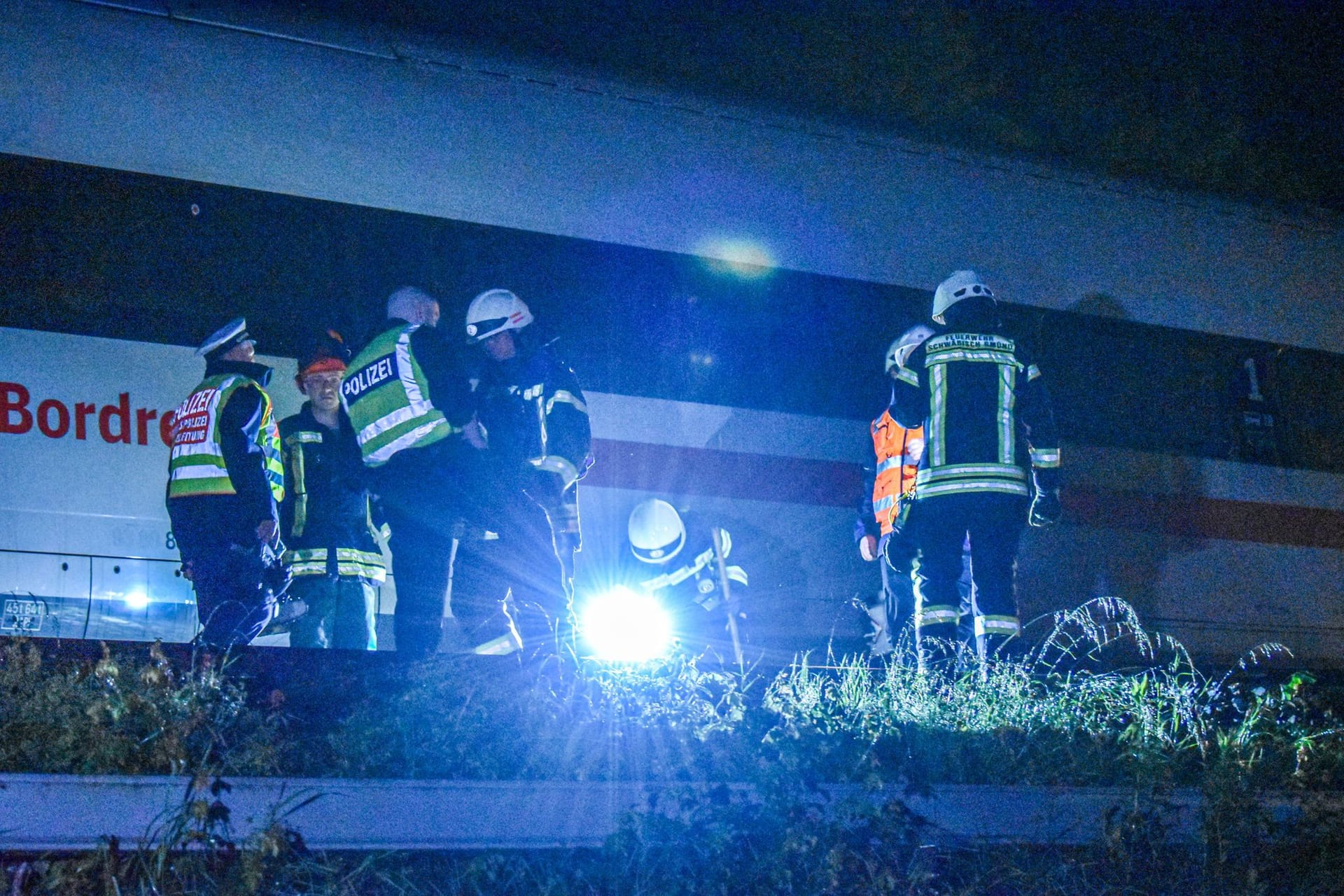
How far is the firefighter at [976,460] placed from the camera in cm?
429

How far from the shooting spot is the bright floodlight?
5496mm

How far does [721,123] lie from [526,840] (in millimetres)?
4231

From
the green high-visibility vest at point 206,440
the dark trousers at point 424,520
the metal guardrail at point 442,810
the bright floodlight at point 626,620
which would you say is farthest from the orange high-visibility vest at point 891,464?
the green high-visibility vest at point 206,440

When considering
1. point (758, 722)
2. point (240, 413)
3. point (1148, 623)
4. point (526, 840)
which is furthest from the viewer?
point (1148, 623)

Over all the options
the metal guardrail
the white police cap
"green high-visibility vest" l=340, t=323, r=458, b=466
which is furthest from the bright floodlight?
the metal guardrail

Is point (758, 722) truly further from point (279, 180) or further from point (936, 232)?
point (936, 232)

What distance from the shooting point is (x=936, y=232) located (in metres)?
6.19

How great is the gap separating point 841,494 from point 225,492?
2.96 m

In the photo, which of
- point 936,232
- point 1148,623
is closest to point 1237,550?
point 1148,623

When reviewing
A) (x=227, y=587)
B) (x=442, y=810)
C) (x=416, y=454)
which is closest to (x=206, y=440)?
(x=227, y=587)

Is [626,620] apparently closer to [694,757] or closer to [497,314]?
[497,314]

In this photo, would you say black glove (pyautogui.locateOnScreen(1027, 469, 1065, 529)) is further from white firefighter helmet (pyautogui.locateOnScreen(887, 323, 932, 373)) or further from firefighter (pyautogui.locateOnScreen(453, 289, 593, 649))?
firefighter (pyautogui.locateOnScreen(453, 289, 593, 649))

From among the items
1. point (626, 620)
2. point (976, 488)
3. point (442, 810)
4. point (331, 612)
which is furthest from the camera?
point (626, 620)

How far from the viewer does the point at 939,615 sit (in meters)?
4.29
